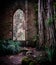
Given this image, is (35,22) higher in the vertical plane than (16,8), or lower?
lower

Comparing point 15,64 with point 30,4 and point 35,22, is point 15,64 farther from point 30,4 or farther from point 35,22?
point 30,4

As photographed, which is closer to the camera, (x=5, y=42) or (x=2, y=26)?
(x=5, y=42)

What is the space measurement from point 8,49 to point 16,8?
3863 mm

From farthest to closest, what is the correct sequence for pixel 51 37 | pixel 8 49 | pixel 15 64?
pixel 8 49 < pixel 51 37 < pixel 15 64

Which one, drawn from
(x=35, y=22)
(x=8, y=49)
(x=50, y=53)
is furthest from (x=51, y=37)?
(x=35, y=22)

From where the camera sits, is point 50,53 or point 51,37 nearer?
point 50,53

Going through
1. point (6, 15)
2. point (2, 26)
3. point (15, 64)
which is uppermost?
point (6, 15)

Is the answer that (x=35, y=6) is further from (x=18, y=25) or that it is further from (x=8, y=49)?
(x=8, y=49)

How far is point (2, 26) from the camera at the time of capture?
1006cm

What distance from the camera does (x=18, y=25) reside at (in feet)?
34.0

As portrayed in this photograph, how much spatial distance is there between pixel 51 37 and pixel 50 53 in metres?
1.03

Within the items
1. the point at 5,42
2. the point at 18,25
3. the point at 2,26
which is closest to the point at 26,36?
the point at 18,25

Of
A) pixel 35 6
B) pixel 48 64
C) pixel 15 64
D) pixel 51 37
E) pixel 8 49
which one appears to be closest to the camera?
pixel 48 64

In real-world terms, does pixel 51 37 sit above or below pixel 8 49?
above
